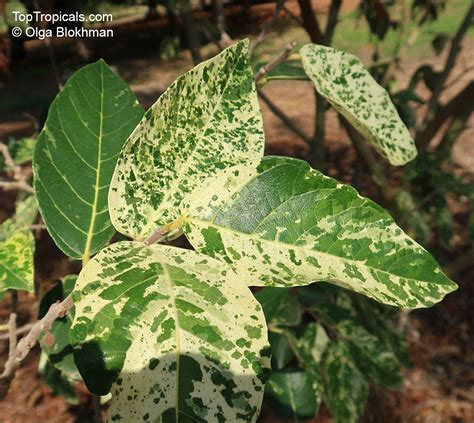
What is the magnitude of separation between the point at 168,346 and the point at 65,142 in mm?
258

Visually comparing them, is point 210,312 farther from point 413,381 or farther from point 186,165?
point 413,381

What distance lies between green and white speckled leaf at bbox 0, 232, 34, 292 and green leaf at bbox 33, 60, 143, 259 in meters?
0.03

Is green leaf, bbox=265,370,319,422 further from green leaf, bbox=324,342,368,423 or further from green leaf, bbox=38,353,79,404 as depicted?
green leaf, bbox=38,353,79,404

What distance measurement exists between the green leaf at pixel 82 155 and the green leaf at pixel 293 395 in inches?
21.5

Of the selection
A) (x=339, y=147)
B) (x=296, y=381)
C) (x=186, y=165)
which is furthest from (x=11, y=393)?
(x=339, y=147)

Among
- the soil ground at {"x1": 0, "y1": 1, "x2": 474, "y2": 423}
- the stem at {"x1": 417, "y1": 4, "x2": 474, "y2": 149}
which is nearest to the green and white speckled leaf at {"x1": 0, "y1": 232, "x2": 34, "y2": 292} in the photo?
the soil ground at {"x1": 0, "y1": 1, "x2": 474, "y2": 423}

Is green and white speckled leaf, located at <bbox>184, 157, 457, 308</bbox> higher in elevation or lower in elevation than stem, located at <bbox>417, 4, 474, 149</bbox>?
higher

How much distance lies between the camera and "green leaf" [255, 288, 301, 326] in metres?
0.93

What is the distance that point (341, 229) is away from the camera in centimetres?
38

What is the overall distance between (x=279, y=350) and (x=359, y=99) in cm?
56

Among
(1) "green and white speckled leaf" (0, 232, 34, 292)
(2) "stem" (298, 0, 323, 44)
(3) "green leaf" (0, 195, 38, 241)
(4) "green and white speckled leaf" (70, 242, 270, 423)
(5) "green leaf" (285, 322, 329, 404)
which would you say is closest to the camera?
(4) "green and white speckled leaf" (70, 242, 270, 423)

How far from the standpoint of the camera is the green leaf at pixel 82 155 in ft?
1.65

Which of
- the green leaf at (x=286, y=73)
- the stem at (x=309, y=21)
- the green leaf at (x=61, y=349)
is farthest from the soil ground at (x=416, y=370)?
Answer: the stem at (x=309, y=21)

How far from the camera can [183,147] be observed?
1.43 ft
